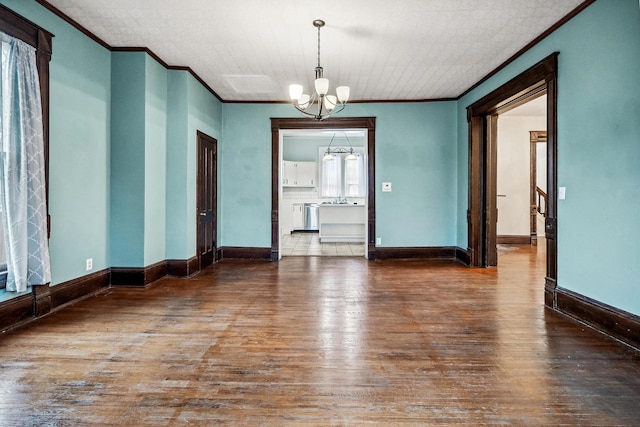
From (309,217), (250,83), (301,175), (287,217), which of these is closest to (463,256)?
(250,83)

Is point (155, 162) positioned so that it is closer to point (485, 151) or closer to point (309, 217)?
point (485, 151)

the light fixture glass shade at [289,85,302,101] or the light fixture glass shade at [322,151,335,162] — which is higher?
the light fixture glass shade at [322,151,335,162]

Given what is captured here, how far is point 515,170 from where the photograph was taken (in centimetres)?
811

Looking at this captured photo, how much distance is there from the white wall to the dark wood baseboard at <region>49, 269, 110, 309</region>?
7.56m

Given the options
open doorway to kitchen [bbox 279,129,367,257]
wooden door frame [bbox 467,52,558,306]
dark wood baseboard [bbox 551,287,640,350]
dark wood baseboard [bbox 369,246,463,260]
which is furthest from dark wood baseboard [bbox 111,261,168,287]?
open doorway to kitchen [bbox 279,129,367,257]

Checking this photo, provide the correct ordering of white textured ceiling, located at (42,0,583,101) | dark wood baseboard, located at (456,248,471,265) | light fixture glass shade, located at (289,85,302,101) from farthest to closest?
dark wood baseboard, located at (456,248,471,265) < light fixture glass shade, located at (289,85,302,101) < white textured ceiling, located at (42,0,583,101)

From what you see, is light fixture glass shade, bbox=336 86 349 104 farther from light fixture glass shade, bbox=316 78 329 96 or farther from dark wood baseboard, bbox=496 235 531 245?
dark wood baseboard, bbox=496 235 531 245

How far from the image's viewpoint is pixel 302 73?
16.3 ft

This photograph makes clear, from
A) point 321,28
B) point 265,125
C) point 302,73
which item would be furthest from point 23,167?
point 265,125

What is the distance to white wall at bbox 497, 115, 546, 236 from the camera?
8.06 metres

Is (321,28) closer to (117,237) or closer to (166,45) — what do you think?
(166,45)

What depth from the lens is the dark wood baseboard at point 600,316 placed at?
104 inches

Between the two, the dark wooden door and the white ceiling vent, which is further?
the dark wooden door

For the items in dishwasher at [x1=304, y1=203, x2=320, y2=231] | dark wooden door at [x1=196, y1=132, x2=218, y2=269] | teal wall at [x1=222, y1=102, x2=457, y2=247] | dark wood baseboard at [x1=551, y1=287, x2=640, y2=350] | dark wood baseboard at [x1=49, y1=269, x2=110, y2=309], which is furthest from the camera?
dishwasher at [x1=304, y1=203, x2=320, y2=231]
